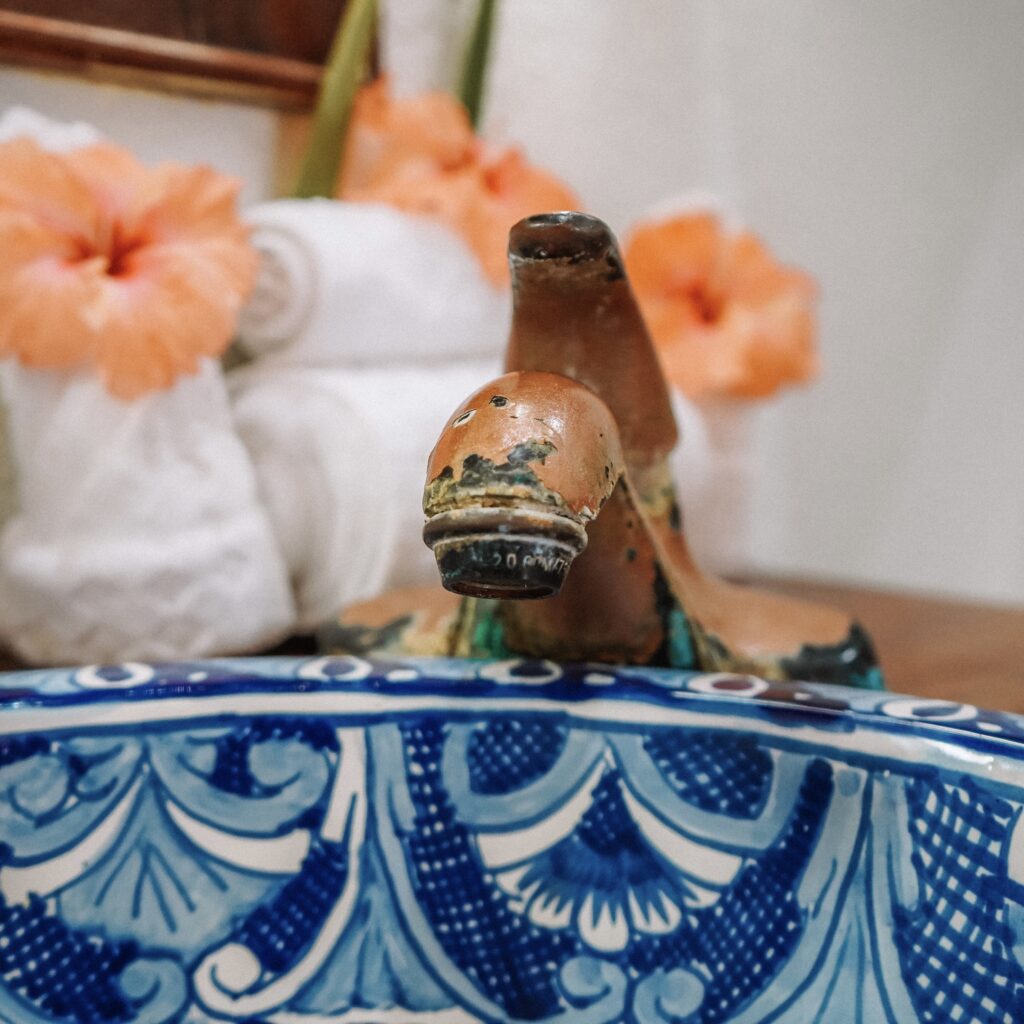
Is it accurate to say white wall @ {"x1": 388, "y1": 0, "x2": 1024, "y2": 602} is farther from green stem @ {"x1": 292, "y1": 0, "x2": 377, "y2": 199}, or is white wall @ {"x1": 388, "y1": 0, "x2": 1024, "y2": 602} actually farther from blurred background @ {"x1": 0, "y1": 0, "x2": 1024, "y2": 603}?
green stem @ {"x1": 292, "y1": 0, "x2": 377, "y2": 199}

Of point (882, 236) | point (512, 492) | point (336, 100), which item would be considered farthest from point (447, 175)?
point (882, 236)

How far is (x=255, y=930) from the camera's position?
0.95 feet

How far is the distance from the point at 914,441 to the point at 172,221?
2.41 feet

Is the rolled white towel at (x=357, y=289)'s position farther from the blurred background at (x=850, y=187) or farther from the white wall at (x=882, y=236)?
the white wall at (x=882, y=236)

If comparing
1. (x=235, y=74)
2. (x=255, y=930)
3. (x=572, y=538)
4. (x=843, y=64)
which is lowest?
(x=255, y=930)

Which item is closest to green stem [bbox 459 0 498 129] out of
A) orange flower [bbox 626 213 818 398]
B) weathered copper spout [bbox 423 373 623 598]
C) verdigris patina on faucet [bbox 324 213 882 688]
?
orange flower [bbox 626 213 818 398]

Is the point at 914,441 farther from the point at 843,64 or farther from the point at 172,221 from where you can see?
the point at 172,221

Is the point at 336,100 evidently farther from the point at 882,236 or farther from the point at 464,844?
the point at 882,236

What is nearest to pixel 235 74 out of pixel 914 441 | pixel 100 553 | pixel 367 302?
pixel 367 302

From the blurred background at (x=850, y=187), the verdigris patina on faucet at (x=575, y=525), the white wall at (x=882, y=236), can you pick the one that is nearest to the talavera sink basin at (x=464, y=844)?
the verdigris patina on faucet at (x=575, y=525)

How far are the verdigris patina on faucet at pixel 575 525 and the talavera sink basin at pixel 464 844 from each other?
2 centimetres

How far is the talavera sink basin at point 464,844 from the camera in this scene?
270 millimetres

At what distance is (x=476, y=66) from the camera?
63cm

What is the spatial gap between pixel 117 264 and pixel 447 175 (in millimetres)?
209
